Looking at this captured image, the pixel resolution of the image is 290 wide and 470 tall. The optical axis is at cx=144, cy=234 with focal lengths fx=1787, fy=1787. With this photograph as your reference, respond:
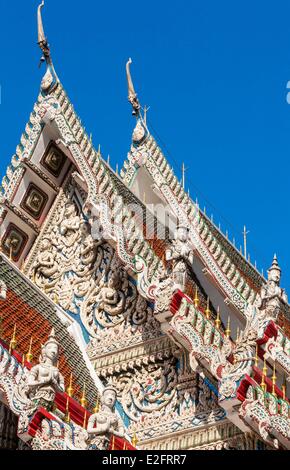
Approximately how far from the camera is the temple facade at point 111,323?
51.2ft

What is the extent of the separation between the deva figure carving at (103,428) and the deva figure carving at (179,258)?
92.3 inches

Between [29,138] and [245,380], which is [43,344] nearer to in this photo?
[245,380]

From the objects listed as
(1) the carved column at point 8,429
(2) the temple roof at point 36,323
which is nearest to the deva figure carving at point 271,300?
(2) the temple roof at point 36,323

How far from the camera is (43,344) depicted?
16.8 metres

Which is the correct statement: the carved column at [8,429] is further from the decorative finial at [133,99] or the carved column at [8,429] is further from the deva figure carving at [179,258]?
the decorative finial at [133,99]

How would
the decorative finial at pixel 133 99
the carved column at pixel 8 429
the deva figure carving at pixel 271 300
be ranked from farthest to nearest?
the decorative finial at pixel 133 99 → the deva figure carving at pixel 271 300 → the carved column at pixel 8 429

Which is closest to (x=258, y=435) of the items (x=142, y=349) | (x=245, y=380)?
(x=245, y=380)

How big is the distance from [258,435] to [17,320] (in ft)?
9.18

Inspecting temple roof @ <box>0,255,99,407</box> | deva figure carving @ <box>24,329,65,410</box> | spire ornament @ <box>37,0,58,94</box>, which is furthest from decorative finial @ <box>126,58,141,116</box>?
deva figure carving @ <box>24,329,65,410</box>

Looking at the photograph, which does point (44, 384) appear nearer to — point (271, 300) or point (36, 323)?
point (36, 323)

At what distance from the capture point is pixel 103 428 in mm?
15016

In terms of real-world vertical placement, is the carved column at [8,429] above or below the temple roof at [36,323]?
below

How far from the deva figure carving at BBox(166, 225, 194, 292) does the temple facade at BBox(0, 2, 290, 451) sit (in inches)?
0.7
